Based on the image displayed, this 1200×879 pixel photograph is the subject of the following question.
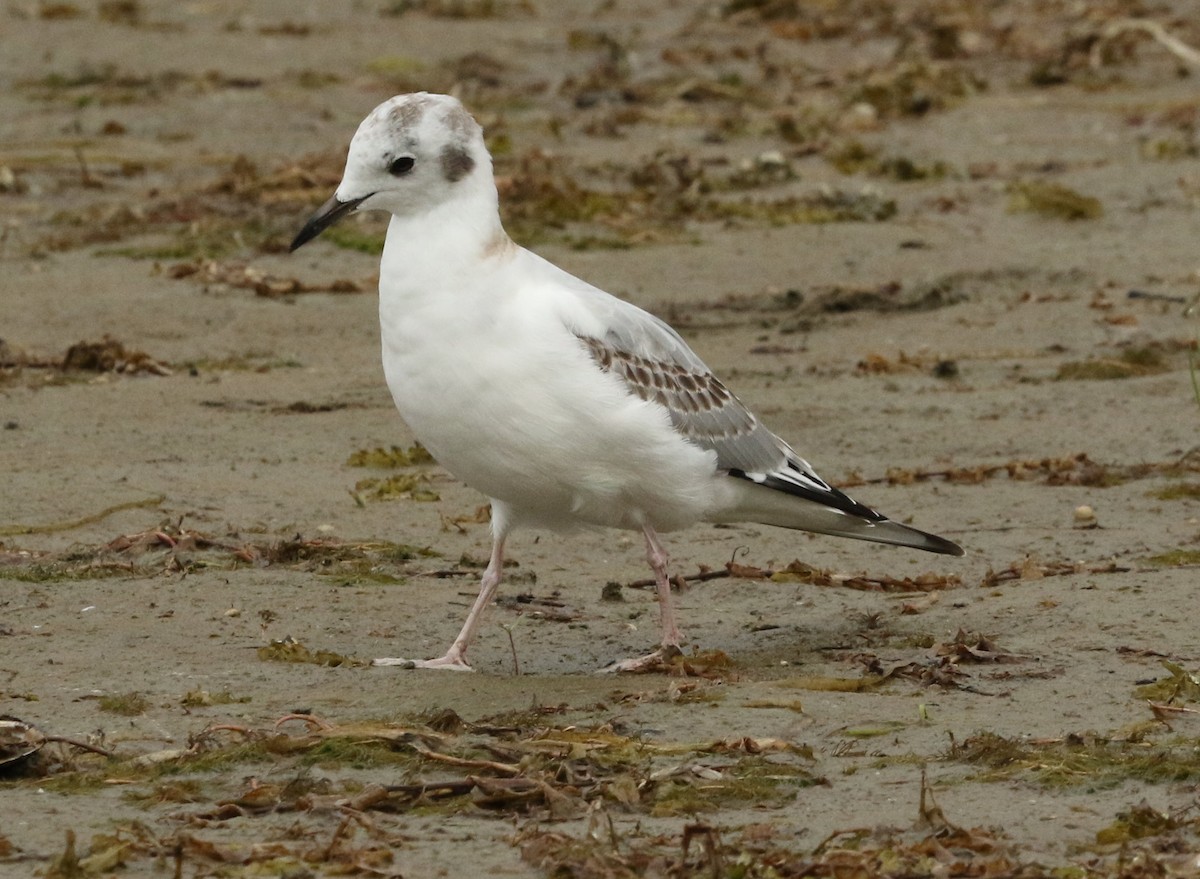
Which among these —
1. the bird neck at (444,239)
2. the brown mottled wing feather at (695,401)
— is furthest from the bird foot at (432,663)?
the bird neck at (444,239)

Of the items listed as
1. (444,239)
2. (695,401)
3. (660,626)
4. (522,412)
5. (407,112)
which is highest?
(407,112)

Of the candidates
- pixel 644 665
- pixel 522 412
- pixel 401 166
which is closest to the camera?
pixel 522 412

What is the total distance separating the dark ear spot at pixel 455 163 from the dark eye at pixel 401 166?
0.10 metres

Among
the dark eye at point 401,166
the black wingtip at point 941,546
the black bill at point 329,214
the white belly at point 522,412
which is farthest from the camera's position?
the black wingtip at point 941,546

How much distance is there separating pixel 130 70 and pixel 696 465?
10050mm

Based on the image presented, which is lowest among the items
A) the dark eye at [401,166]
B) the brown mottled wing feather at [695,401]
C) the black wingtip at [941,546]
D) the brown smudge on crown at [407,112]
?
the black wingtip at [941,546]

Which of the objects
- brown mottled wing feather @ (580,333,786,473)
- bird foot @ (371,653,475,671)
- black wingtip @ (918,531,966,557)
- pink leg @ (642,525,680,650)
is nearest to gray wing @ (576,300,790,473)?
brown mottled wing feather @ (580,333,786,473)

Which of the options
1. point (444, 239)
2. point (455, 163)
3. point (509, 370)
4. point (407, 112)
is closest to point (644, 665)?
point (509, 370)

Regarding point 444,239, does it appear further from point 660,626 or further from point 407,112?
point 660,626

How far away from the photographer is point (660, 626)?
21.9 feet

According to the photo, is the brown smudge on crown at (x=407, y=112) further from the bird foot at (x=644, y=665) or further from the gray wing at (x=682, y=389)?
the bird foot at (x=644, y=665)

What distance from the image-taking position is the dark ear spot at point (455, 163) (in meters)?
6.19

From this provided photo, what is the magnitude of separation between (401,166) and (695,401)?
1.19 m

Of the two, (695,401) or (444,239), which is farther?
(695,401)
